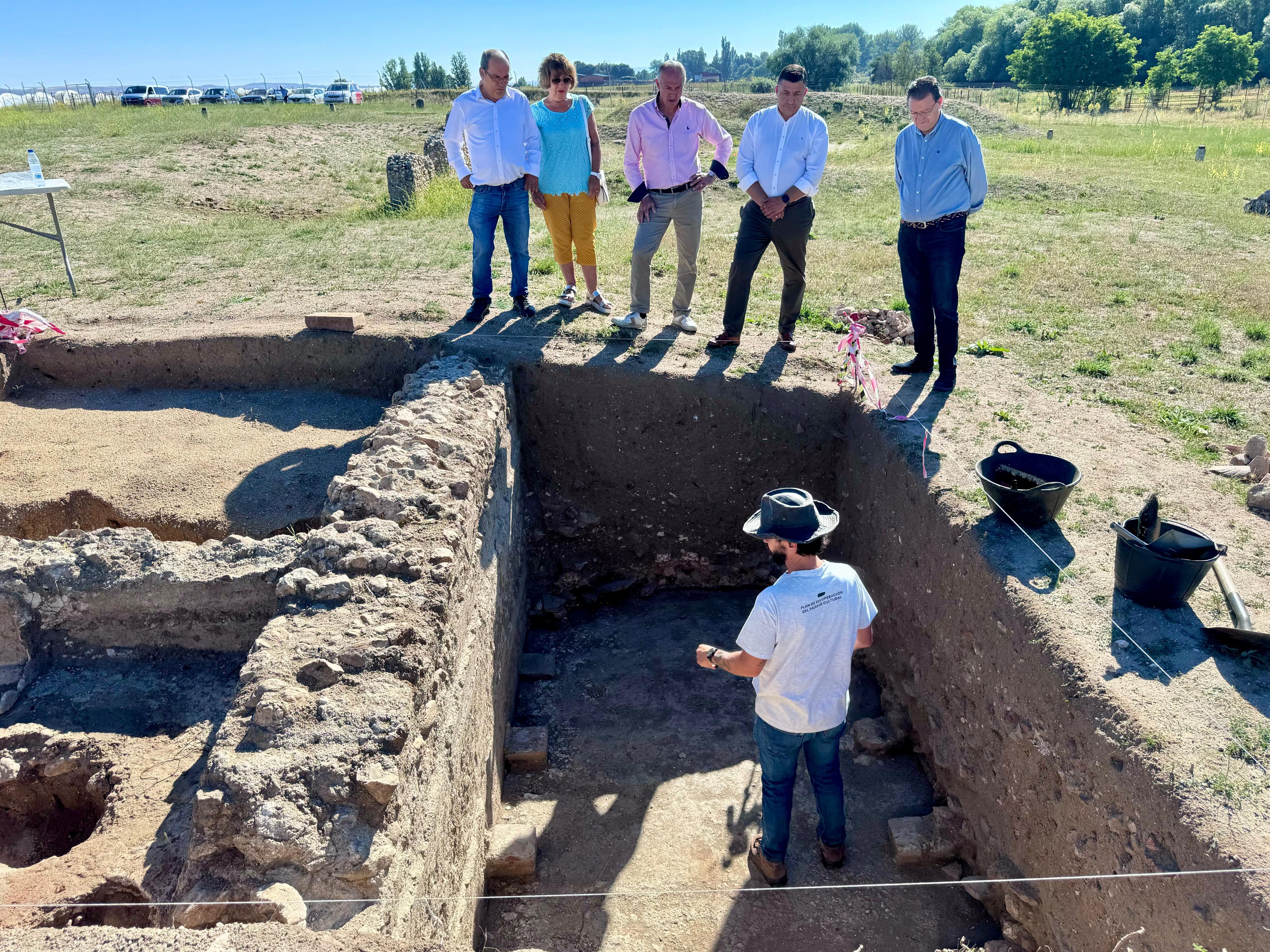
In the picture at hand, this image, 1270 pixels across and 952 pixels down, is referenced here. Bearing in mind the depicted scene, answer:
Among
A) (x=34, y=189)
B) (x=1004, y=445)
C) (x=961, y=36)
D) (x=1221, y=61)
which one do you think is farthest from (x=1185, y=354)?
(x=961, y=36)

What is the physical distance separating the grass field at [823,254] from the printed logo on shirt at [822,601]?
3046 millimetres

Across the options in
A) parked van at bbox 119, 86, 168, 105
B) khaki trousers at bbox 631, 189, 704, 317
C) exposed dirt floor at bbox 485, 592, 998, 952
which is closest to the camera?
exposed dirt floor at bbox 485, 592, 998, 952

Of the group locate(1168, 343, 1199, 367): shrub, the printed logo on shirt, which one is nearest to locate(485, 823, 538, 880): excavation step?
the printed logo on shirt

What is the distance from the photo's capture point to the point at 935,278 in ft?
19.0

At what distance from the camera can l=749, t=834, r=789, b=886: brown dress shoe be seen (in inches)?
165

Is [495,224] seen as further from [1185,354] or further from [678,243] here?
[1185,354]

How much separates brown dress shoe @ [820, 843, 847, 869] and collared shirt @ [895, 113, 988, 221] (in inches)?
154

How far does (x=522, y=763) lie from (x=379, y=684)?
6.70 feet

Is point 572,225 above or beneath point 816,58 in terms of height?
beneath

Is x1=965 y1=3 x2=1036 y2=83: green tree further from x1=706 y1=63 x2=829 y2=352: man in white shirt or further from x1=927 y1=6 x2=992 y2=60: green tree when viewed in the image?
x1=706 y1=63 x2=829 y2=352: man in white shirt

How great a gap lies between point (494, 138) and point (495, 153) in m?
0.11

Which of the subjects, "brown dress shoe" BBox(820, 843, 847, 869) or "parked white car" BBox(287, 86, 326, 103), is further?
"parked white car" BBox(287, 86, 326, 103)

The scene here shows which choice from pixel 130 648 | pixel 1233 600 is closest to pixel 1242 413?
pixel 1233 600

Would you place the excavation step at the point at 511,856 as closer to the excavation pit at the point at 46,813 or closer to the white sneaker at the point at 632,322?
the excavation pit at the point at 46,813
